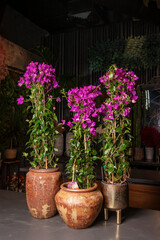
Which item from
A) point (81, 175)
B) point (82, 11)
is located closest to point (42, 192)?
point (81, 175)

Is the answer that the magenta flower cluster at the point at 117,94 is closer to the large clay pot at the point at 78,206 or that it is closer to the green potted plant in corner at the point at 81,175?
the green potted plant in corner at the point at 81,175

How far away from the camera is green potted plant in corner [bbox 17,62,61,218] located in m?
0.97

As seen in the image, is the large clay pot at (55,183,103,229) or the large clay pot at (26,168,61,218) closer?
the large clay pot at (55,183,103,229)

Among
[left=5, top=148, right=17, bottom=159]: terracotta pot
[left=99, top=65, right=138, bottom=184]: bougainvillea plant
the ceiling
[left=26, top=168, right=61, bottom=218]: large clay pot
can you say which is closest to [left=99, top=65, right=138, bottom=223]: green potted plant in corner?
[left=99, top=65, right=138, bottom=184]: bougainvillea plant

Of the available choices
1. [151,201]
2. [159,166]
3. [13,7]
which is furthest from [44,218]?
[159,166]

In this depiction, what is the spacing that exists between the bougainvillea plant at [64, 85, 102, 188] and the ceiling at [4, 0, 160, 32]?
268 centimetres

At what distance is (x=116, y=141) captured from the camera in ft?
3.38

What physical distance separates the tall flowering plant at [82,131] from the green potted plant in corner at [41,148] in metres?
0.10

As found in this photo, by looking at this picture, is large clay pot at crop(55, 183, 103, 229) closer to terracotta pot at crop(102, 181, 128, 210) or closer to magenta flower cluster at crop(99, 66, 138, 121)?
terracotta pot at crop(102, 181, 128, 210)

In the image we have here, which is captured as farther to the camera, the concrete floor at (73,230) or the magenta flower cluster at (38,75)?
the magenta flower cluster at (38,75)

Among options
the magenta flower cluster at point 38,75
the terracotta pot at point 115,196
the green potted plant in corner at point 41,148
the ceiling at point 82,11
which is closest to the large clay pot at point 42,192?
the green potted plant in corner at point 41,148

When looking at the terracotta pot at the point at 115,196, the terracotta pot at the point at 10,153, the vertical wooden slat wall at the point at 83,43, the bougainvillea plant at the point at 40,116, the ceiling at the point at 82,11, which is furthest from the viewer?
the vertical wooden slat wall at the point at 83,43

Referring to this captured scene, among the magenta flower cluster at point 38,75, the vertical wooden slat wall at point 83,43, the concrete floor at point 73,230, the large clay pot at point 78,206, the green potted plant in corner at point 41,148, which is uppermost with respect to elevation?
the vertical wooden slat wall at point 83,43

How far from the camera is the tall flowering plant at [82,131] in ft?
3.13
